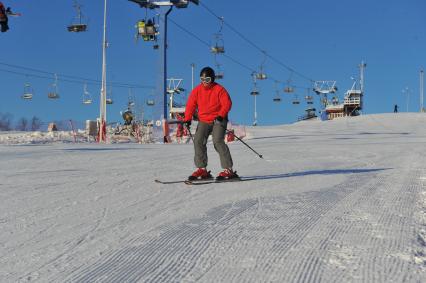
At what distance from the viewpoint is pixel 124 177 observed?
23.1 feet

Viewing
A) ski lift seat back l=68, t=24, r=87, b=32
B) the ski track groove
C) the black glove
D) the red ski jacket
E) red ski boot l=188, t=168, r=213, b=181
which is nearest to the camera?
the ski track groove

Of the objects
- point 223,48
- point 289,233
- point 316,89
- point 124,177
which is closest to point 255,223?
point 289,233

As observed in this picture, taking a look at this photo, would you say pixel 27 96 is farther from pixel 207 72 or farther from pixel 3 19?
pixel 207 72

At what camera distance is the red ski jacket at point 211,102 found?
6.85 meters

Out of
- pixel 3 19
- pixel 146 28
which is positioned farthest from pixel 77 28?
pixel 3 19

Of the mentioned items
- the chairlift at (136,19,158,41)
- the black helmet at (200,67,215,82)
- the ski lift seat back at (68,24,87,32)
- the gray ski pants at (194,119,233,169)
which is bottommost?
the gray ski pants at (194,119,233,169)

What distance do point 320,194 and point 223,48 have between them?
104 ft

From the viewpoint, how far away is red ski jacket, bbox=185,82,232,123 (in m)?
6.85

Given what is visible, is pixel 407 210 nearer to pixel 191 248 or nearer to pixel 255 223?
pixel 255 223

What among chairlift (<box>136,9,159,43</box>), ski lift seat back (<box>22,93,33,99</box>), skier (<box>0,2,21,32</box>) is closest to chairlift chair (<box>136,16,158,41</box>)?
chairlift (<box>136,9,159,43</box>)

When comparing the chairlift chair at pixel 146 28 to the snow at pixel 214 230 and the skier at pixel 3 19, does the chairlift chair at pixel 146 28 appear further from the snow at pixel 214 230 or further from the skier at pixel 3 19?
the snow at pixel 214 230

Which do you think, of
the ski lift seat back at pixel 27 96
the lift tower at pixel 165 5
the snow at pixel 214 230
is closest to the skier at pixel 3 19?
the lift tower at pixel 165 5

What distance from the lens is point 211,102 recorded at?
690cm

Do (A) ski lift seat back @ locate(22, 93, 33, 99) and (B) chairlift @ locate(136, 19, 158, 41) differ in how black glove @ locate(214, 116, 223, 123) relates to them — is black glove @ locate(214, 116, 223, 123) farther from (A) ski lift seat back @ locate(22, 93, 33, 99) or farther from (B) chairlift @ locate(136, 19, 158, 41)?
(A) ski lift seat back @ locate(22, 93, 33, 99)
